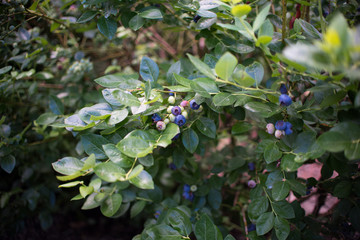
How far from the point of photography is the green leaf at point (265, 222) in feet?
3.13

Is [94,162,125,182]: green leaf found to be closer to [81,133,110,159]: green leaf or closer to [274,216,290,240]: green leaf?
[81,133,110,159]: green leaf

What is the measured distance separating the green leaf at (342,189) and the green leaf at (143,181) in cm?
75

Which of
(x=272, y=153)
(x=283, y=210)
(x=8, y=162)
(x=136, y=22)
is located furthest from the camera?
(x=8, y=162)

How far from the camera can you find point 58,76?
1.91 m

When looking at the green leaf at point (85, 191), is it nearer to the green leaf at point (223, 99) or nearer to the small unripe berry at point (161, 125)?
the small unripe berry at point (161, 125)

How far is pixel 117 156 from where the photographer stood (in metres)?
0.78

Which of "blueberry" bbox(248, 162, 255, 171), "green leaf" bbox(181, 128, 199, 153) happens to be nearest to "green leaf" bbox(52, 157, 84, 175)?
"green leaf" bbox(181, 128, 199, 153)

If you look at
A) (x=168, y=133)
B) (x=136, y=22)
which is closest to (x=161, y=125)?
(x=168, y=133)

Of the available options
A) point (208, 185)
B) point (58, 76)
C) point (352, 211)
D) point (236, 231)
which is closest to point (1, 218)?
point (58, 76)

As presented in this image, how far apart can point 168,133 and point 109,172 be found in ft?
0.69

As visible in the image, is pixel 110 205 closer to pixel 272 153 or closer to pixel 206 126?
pixel 206 126

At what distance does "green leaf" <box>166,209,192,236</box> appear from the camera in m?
0.94

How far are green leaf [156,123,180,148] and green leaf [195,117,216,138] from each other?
186 millimetres

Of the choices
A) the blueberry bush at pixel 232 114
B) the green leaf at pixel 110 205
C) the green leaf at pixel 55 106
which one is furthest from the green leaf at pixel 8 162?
the green leaf at pixel 110 205
